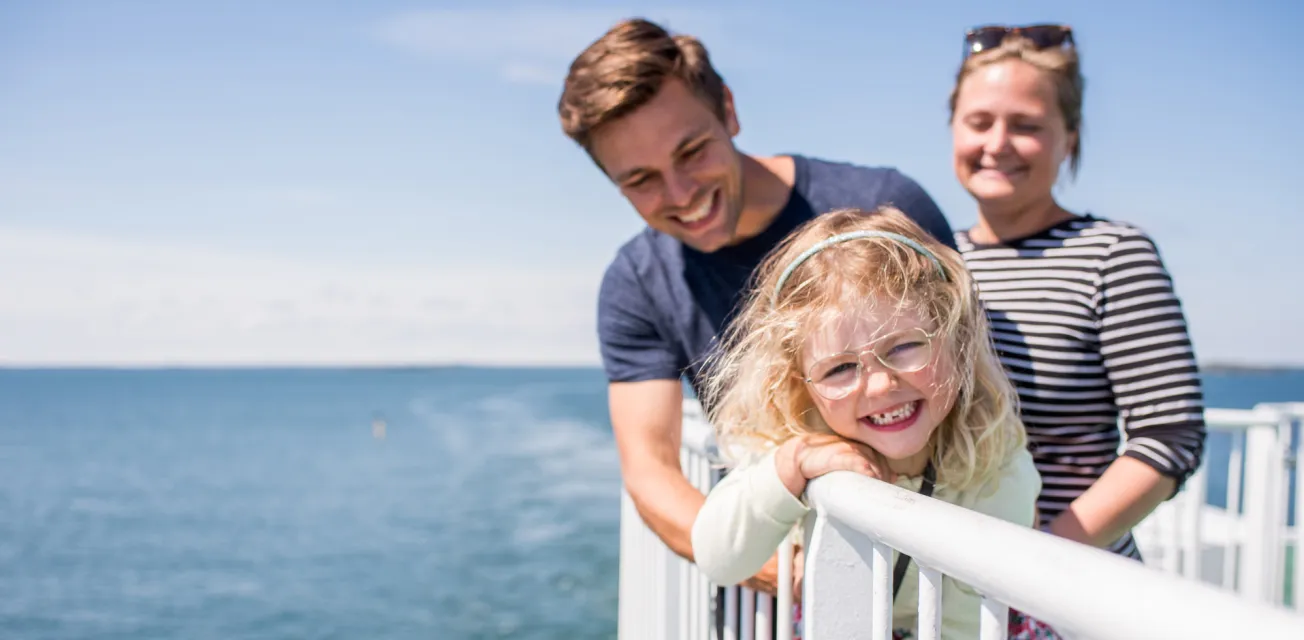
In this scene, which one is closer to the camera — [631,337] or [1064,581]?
[1064,581]

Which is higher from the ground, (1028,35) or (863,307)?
(1028,35)

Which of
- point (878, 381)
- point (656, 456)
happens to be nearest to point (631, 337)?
point (656, 456)

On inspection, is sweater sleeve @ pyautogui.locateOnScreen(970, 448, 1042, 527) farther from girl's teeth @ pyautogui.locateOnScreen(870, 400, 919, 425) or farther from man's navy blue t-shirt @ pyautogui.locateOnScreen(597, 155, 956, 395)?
man's navy blue t-shirt @ pyautogui.locateOnScreen(597, 155, 956, 395)

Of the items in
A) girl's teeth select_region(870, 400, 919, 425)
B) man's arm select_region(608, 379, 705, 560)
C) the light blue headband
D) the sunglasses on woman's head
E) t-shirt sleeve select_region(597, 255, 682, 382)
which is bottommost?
man's arm select_region(608, 379, 705, 560)

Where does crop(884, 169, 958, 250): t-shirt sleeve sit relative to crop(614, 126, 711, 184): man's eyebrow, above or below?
below

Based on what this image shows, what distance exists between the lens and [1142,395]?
2.03 m

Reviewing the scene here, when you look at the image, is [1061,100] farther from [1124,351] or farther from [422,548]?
[422,548]

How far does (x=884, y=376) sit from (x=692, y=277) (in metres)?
0.99

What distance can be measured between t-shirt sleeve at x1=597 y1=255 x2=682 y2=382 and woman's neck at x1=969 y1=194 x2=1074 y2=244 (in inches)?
34.1

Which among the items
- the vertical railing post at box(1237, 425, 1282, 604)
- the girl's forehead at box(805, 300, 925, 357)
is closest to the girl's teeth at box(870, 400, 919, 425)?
the girl's forehead at box(805, 300, 925, 357)

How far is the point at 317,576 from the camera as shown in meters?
26.3

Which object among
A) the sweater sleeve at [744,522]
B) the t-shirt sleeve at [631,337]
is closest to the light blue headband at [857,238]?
the sweater sleeve at [744,522]

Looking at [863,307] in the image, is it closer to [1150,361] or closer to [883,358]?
[883,358]

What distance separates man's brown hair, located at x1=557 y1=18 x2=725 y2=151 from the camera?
2346mm
